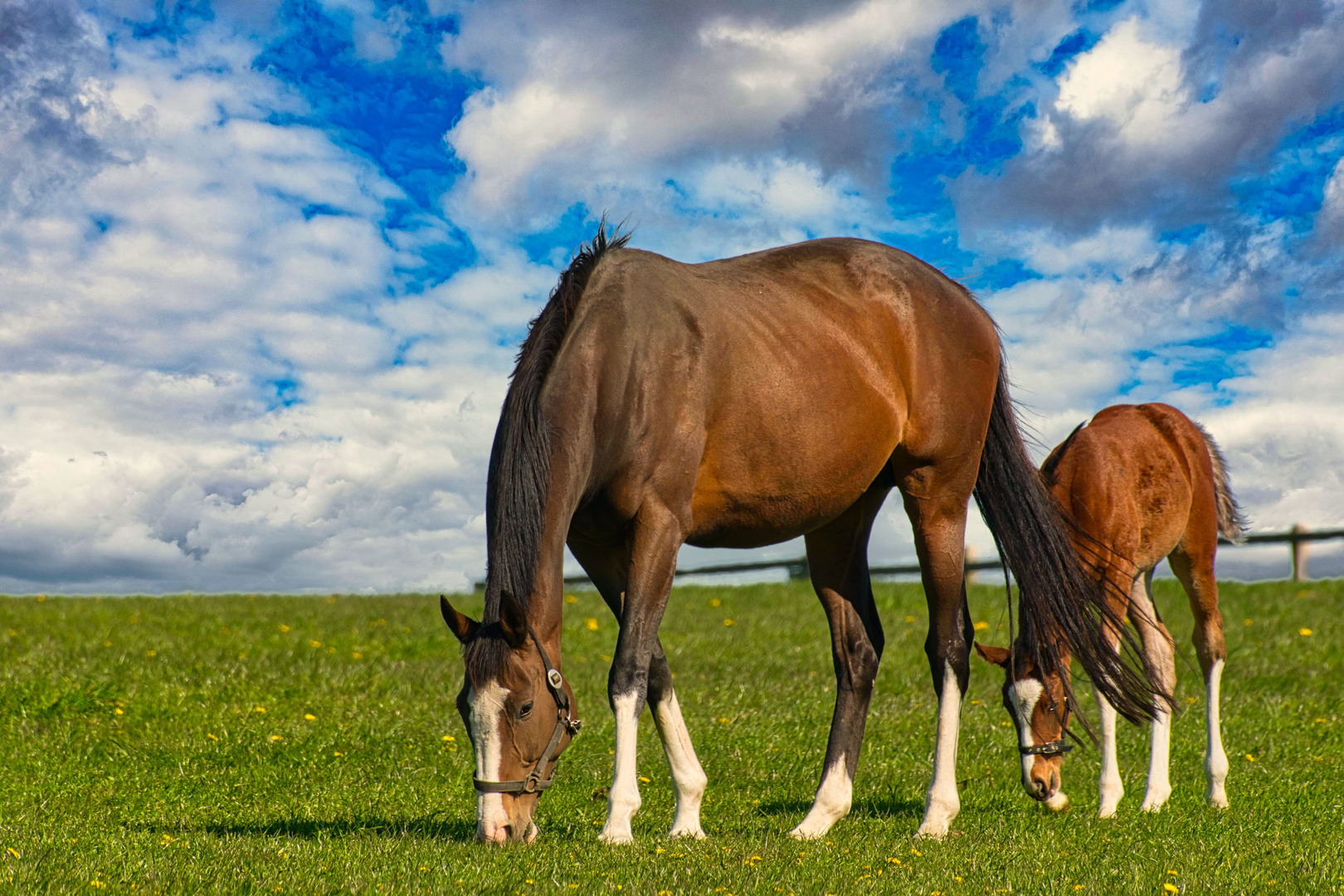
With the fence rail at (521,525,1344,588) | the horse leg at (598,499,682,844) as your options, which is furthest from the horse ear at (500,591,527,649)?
the fence rail at (521,525,1344,588)

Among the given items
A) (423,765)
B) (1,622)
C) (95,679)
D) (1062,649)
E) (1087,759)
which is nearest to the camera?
(1062,649)

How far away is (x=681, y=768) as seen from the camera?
494 cm

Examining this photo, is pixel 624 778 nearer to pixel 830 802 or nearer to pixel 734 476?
pixel 830 802

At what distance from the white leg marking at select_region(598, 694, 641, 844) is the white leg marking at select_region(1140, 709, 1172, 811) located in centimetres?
333

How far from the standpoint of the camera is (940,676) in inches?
224

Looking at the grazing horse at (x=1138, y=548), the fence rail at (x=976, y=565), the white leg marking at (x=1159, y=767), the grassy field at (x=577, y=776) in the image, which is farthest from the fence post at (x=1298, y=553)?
the white leg marking at (x=1159, y=767)

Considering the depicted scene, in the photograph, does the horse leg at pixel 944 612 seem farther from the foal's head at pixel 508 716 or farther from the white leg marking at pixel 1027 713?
the foal's head at pixel 508 716

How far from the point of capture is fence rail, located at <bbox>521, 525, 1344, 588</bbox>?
734 inches

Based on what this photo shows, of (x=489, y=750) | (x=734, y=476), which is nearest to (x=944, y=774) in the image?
(x=734, y=476)

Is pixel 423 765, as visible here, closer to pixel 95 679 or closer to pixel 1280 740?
pixel 95 679

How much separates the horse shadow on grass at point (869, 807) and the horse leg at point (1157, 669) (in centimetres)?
131

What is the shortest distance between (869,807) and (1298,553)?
51.6 ft

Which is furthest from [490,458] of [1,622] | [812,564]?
[1,622]

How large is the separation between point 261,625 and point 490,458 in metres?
9.00
